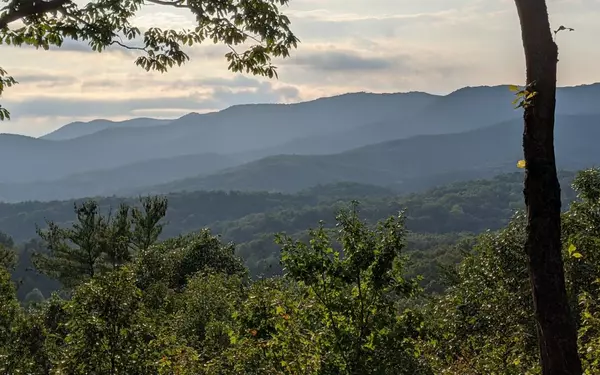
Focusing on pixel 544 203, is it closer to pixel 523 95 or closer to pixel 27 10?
pixel 523 95

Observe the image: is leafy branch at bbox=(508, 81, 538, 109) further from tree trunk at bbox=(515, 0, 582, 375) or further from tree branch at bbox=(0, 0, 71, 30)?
tree branch at bbox=(0, 0, 71, 30)

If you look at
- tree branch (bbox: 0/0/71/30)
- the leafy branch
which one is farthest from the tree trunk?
tree branch (bbox: 0/0/71/30)

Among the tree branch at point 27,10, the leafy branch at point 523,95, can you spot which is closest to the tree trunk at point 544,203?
the leafy branch at point 523,95

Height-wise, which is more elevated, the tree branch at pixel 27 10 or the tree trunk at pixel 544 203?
the tree branch at pixel 27 10

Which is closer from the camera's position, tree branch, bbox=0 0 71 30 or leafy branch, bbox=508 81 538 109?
leafy branch, bbox=508 81 538 109

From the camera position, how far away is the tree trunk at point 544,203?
4.40m

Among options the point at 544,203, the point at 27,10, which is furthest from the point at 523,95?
the point at 27,10

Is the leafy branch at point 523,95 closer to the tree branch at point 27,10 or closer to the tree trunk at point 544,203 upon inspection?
the tree trunk at point 544,203

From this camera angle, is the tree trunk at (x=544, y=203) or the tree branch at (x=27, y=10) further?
the tree branch at (x=27, y=10)

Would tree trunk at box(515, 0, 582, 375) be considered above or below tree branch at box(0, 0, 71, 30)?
below

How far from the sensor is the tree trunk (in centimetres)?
440

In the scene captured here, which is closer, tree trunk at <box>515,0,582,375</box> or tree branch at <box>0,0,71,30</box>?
tree trunk at <box>515,0,582,375</box>

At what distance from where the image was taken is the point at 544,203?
448 cm

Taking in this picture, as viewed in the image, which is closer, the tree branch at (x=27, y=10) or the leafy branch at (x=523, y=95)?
the leafy branch at (x=523, y=95)
